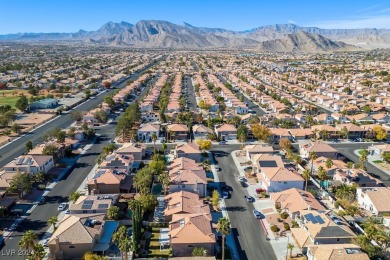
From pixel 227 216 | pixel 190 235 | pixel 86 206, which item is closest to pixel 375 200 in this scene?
pixel 227 216

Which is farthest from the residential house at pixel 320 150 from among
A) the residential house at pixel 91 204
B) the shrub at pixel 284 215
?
the residential house at pixel 91 204

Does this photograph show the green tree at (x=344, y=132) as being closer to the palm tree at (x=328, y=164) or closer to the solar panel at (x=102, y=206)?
the palm tree at (x=328, y=164)

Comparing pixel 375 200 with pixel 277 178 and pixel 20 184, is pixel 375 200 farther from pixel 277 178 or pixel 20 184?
pixel 20 184

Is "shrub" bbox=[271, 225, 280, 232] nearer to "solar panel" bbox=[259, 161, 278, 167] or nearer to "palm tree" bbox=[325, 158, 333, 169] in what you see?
"solar panel" bbox=[259, 161, 278, 167]

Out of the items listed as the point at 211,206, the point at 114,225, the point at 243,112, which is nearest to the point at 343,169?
the point at 211,206

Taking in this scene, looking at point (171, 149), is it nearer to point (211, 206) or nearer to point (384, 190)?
point (211, 206)

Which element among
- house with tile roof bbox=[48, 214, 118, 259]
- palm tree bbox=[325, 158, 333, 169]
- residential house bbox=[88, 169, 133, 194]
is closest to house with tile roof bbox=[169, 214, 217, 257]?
house with tile roof bbox=[48, 214, 118, 259]
